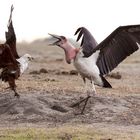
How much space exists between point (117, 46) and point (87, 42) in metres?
0.60

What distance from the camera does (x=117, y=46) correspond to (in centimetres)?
1262

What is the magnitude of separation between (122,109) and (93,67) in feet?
3.56

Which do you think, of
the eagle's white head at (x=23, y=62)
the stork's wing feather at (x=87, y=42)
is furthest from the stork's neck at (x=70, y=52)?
the eagle's white head at (x=23, y=62)

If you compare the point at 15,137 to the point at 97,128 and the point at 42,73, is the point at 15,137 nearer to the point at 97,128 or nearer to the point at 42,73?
the point at 97,128

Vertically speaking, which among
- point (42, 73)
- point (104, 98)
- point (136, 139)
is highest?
point (136, 139)

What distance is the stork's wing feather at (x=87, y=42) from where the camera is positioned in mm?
12523

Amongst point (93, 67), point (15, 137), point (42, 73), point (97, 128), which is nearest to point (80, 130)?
point (97, 128)

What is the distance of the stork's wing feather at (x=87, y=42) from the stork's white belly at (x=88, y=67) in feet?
0.37

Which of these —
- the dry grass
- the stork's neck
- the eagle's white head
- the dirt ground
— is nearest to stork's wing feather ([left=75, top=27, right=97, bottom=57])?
the stork's neck

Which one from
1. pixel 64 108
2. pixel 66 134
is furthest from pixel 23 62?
pixel 66 134

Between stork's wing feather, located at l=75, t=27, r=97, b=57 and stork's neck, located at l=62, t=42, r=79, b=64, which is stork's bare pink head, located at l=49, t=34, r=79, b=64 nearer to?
stork's neck, located at l=62, t=42, r=79, b=64

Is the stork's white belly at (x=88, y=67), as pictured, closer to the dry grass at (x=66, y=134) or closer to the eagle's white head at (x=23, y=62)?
the dry grass at (x=66, y=134)

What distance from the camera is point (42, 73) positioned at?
22.5 meters

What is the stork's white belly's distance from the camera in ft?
40.3
